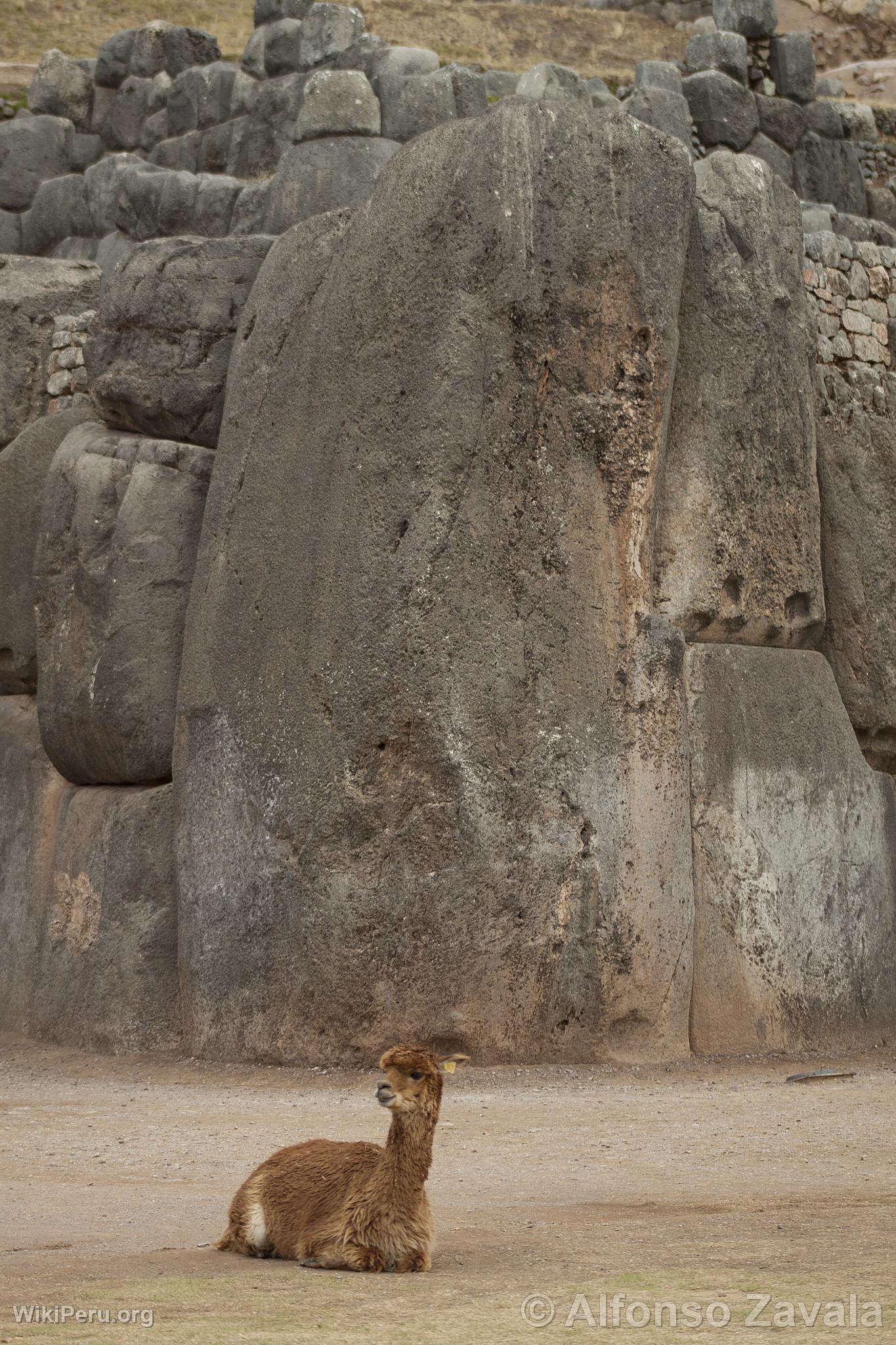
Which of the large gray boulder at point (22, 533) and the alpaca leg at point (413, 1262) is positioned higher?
the alpaca leg at point (413, 1262)

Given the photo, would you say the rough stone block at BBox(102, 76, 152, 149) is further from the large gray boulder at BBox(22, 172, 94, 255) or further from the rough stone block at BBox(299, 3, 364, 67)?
the large gray boulder at BBox(22, 172, 94, 255)

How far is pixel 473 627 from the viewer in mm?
8242

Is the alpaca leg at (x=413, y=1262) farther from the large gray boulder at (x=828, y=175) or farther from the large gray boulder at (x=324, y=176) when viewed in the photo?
the large gray boulder at (x=828, y=175)

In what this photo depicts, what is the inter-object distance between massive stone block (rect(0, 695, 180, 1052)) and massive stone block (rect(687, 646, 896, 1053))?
8.85 feet

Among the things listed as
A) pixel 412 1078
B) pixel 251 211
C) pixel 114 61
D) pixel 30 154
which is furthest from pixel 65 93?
pixel 412 1078

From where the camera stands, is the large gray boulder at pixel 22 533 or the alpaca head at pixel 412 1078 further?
the large gray boulder at pixel 22 533

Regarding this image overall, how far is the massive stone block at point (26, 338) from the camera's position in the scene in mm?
10953

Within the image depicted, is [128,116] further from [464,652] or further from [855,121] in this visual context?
[464,652]

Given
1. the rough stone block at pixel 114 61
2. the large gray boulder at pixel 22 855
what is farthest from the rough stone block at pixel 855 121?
the large gray boulder at pixel 22 855

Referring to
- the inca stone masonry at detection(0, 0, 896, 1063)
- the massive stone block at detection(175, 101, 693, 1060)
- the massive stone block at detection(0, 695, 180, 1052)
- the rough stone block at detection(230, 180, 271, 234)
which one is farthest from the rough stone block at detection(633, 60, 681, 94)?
the massive stone block at detection(0, 695, 180, 1052)

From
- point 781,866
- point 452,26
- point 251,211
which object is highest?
point 251,211

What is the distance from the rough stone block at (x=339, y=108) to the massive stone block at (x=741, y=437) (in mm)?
2929

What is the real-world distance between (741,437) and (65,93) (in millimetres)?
10065

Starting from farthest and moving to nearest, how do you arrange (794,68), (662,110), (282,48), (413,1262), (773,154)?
1. (794,68)
2. (282,48)
3. (773,154)
4. (662,110)
5. (413,1262)
